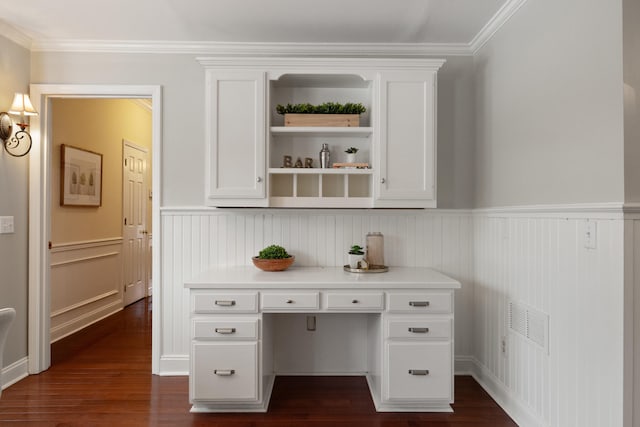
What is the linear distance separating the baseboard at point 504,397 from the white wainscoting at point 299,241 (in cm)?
16

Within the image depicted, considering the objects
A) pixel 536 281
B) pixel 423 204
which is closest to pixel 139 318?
pixel 423 204

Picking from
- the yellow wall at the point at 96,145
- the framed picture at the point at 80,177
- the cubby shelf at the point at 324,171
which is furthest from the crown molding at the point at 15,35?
the cubby shelf at the point at 324,171

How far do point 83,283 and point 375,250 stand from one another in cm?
322

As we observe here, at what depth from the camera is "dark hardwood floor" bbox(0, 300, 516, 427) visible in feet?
7.55

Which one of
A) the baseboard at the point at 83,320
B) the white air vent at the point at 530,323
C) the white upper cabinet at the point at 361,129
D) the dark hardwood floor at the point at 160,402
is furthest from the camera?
the baseboard at the point at 83,320

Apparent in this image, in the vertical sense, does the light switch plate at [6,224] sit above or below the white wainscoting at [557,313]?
above

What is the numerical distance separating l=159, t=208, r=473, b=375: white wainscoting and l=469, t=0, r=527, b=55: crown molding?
4.13 ft

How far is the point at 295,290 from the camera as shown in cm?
237

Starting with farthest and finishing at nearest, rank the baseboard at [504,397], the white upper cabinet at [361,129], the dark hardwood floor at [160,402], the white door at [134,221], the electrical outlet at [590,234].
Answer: the white door at [134,221]
the white upper cabinet at [361,129]
the dark hardwood floor at [160,402]
the baseboard at [504,397]
the electrical outlet at [590,234]

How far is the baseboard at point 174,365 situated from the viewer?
2.93 metres

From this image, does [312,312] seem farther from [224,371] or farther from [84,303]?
[84,303]

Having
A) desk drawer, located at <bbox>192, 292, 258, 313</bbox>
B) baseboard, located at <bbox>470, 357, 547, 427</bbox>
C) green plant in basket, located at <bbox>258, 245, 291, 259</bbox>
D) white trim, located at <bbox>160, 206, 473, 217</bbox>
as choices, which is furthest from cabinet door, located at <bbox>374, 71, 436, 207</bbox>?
baseboard, located at <bbox>470, 357, 547, 427</bbox>

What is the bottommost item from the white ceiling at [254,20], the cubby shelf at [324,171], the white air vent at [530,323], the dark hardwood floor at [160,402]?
the dark hardwood floor at [160,402]

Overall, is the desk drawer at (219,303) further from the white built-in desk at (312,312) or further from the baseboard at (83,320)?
the baseboard at (83,320)
